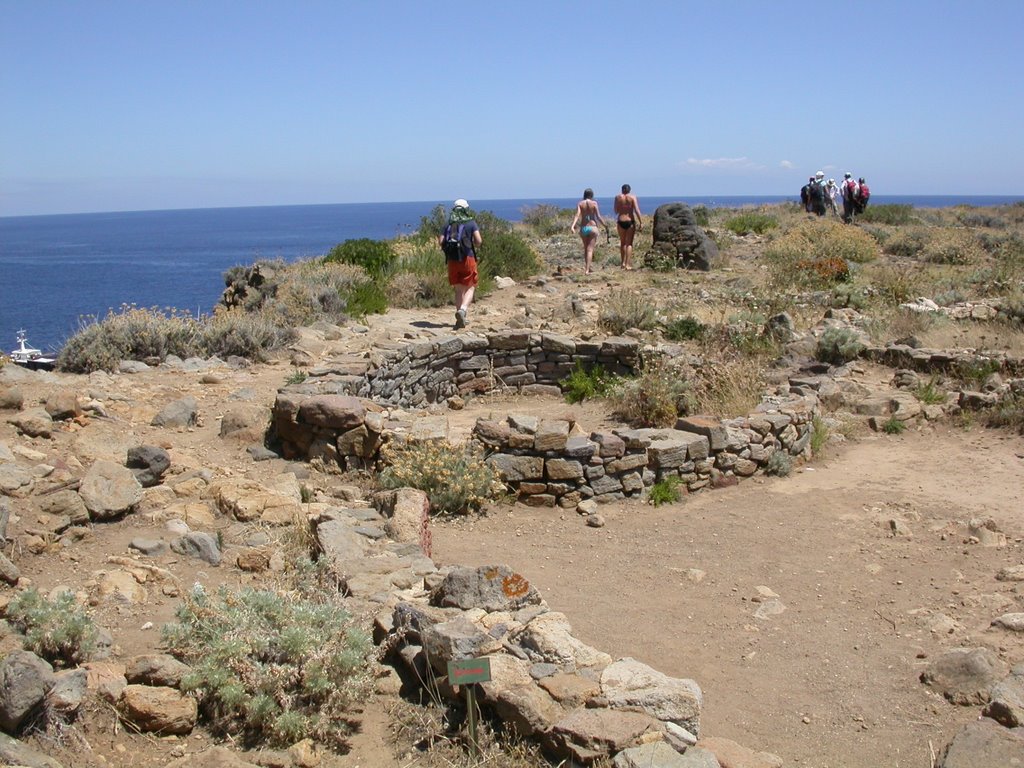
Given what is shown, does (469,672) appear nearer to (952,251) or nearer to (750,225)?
(952,251)

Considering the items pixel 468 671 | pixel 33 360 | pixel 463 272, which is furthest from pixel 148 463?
pixel 463 272

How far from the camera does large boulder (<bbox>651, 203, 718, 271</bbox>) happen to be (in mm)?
19047

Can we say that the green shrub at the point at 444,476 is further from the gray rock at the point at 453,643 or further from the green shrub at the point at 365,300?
the green shrub at the point at 365,300

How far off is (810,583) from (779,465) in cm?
218

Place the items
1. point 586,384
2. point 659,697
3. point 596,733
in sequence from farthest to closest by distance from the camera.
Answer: point 586,384 → point 659,697 → point 596,733

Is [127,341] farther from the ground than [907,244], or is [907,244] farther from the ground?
[907,244]

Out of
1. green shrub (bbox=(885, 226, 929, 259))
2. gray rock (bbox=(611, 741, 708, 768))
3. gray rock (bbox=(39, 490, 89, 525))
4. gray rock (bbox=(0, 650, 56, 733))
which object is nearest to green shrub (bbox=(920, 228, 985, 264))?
green shrub (bbox=(885, 226, 929, 259))

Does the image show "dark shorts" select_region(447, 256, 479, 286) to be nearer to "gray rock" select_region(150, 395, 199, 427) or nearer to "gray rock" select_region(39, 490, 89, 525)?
"gray rock" select_region(150, 395, 199, 427)

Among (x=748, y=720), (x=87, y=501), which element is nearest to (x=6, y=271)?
(x=87, y=501)

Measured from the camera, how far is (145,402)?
910 cm

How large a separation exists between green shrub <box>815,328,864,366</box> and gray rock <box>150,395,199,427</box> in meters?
7.58

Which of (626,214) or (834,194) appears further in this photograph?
(834,194)

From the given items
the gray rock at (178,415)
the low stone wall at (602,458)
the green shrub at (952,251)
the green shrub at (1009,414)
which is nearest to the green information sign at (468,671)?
the low stone wall at (602,458)

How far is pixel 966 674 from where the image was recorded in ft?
15.9
